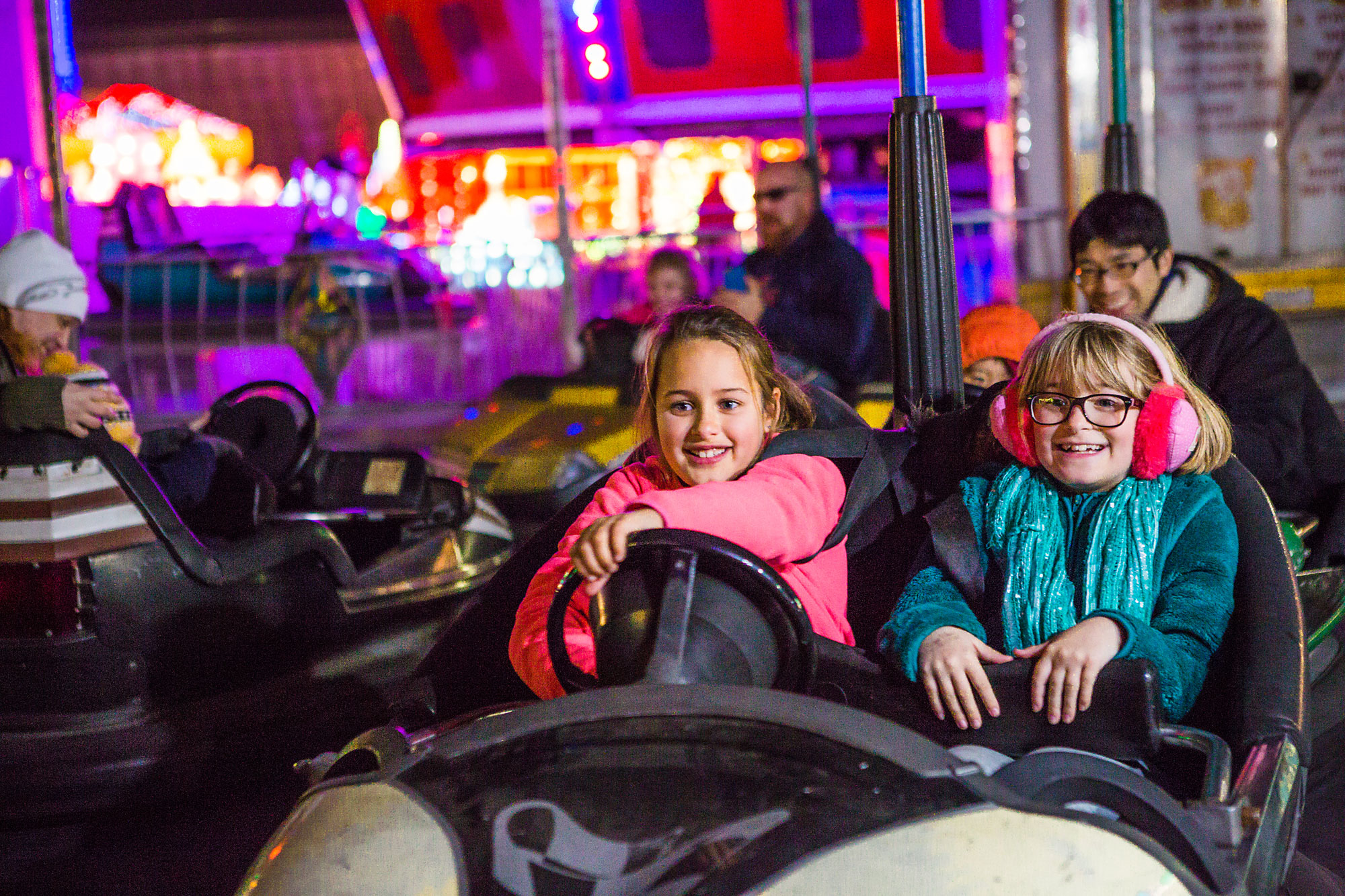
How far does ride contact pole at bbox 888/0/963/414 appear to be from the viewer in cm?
197

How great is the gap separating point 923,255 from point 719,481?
26.1 inches

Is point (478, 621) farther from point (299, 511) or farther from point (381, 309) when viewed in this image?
point (381, 309)

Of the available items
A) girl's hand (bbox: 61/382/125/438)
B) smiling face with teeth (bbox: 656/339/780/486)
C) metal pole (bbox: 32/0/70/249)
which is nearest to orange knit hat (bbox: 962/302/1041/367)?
smiling face with teeth (bbox: 656/339/780/486)

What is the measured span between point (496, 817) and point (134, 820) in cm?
165

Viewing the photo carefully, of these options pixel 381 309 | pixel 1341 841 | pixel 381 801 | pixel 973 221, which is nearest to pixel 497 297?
pixel 381 309

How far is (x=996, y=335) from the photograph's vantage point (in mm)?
2457

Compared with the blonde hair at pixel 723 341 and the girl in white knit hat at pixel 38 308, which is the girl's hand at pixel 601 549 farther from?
the girl in white knit hat at pixel 38 308

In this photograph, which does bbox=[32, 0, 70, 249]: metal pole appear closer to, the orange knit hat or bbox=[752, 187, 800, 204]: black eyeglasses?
bbox=[752, 187, 800, 204]: black eyeglasses

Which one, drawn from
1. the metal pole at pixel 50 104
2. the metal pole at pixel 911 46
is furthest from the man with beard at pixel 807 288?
the metal pole at pixel 50 104

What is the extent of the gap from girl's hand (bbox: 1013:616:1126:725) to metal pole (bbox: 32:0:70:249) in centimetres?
385

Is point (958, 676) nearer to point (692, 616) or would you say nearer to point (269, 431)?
point (692, 616)

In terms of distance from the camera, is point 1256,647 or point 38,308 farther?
point 38,308

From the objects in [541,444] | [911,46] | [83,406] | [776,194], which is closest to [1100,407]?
[911,46]

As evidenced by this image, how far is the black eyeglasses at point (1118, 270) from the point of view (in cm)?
231
